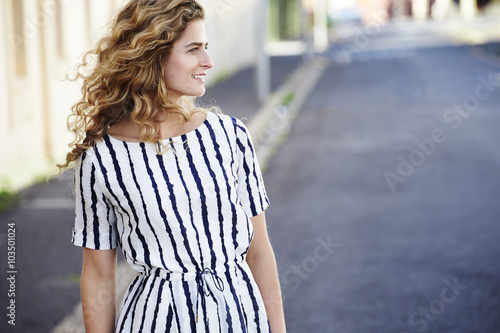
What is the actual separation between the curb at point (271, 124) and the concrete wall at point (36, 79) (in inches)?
105

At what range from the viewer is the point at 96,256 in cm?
199

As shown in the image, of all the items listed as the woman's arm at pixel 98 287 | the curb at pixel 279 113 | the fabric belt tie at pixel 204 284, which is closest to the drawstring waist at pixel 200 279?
the fabric belt tie at pixel 204 284

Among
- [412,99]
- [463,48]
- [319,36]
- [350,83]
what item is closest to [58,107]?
[412,99]

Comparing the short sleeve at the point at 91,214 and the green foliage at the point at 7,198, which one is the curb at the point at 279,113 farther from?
the short sleeve at the point at 91,214

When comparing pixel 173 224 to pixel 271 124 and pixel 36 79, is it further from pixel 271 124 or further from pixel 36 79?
pixel 271 124

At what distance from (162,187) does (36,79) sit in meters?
8.18

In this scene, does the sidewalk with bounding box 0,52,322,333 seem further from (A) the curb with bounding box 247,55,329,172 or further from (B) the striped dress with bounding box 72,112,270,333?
(A) the curb with bounding box 247,55,329,172

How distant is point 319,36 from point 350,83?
1562 cm

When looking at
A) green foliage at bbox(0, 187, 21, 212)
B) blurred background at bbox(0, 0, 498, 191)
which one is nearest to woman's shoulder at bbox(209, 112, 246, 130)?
blurred background at bbox(0, 0, 498, 191)

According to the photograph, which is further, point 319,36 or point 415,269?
point 319,36

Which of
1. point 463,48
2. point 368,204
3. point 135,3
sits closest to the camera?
point 135,3

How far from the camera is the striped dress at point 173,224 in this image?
1891 mm

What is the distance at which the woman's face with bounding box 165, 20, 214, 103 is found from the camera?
1922mm

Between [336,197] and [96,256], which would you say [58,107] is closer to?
[336,197]
